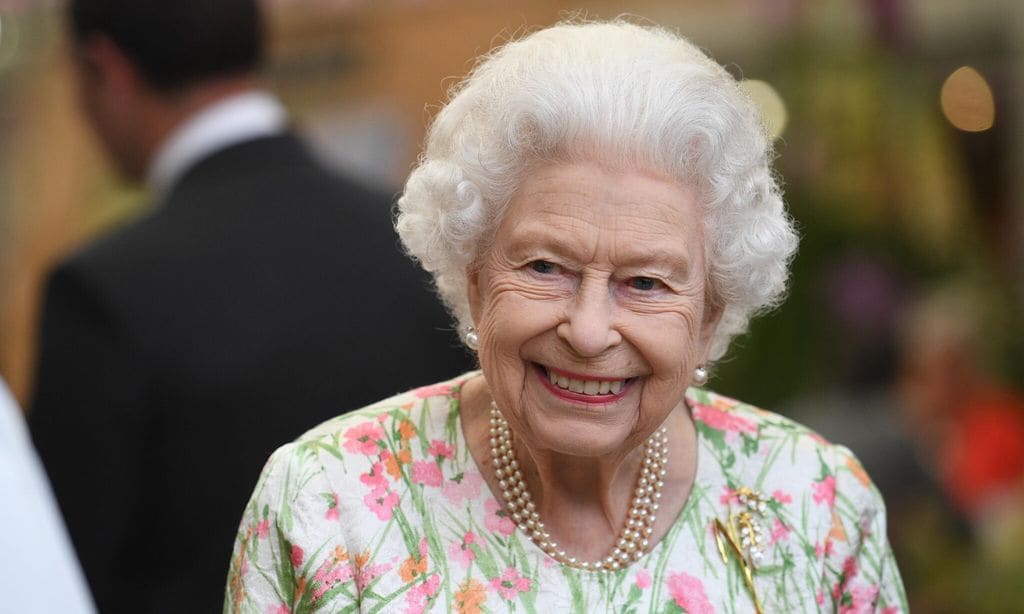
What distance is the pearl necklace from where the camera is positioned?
2172 mm

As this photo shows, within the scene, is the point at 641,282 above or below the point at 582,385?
above

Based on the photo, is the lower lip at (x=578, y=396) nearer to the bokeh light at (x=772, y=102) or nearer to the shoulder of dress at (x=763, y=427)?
the shoulder of dress at (x=763, y=427)

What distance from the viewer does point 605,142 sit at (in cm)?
197

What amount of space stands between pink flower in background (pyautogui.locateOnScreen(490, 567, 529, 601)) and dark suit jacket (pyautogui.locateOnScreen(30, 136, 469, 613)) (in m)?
0.81

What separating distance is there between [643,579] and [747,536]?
0.59ft

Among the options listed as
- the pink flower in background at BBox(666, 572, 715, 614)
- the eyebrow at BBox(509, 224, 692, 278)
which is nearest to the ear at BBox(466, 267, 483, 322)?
the eyebrow at BBox(509, 224, 692, 278)

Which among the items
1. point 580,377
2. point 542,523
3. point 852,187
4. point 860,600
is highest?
point 852,187

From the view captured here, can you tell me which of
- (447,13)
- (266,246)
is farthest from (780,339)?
(266,246)

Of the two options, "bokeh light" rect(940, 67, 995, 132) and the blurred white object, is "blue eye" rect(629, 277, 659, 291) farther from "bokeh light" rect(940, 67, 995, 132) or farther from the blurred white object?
"bokeh light" rect(940, 67, 995, 132)

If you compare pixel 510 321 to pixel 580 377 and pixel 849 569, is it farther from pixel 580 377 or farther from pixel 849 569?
pixel 849 569

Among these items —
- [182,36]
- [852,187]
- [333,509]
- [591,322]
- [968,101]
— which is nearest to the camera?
[591,322]

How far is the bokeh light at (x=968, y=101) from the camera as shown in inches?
232

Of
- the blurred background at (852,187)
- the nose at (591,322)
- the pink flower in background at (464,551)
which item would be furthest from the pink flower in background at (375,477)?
the blurred background at (852,187)

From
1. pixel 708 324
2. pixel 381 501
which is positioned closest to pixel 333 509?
pixel 381 501
